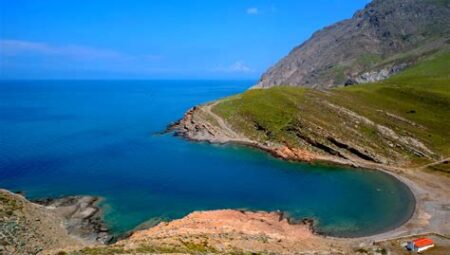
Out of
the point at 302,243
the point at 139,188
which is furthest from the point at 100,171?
the point at 302,243

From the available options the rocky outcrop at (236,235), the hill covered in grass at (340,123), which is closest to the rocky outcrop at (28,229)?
the rocky outcrop at (236,235)

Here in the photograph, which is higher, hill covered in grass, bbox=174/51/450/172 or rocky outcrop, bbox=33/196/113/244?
hill covered in grass, bbox=174/51/450/172

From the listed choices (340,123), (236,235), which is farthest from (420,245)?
(340,123)

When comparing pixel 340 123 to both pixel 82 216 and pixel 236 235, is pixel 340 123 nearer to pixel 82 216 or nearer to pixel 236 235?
pixel 236 235

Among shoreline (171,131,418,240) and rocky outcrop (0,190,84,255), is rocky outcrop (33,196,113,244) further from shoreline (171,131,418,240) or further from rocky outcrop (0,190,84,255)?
shoreline (171,131,418,240)

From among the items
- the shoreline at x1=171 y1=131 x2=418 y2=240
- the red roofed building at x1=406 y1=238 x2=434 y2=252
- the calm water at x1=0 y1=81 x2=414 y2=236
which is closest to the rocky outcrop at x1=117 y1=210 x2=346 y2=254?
the shoreline at x1=171 y1=131 x2=418 y2=240

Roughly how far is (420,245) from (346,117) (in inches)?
3044

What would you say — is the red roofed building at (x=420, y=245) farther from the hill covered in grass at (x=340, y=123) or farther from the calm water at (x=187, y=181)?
the hill covered in grass at (x=340, y=123)

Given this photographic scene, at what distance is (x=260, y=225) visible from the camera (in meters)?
64.3

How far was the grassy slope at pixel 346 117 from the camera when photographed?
118 metres

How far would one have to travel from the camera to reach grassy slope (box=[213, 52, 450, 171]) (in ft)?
386

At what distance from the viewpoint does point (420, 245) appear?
182 ft

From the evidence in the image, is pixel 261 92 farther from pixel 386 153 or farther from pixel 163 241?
pixel 163 241

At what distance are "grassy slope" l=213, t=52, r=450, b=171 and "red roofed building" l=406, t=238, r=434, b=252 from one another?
5420cm
